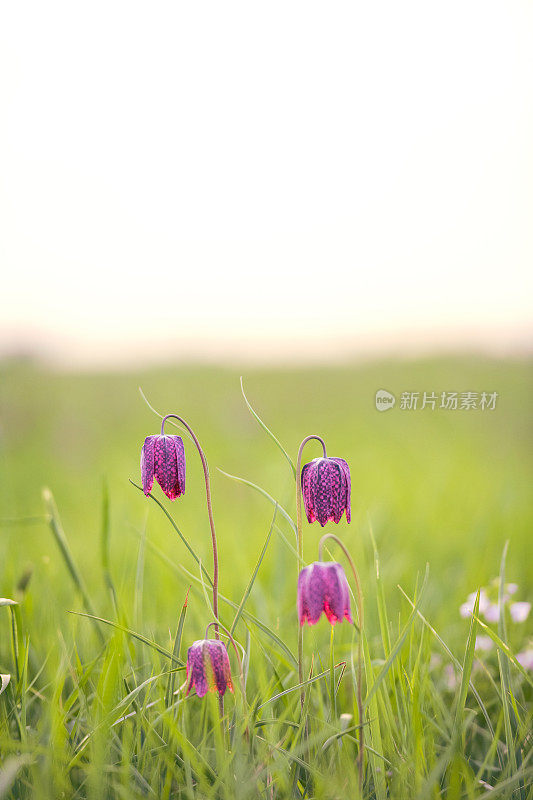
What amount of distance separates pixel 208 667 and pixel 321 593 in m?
0.25

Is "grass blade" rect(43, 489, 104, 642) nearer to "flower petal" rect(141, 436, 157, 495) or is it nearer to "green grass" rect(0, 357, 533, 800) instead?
"green grass" rect(0, 357, 533, 800)

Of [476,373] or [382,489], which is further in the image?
[476,373]

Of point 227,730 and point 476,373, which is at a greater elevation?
point 476,373

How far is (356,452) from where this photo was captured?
4.18m

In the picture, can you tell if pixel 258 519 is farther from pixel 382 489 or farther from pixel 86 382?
pixel 86 382

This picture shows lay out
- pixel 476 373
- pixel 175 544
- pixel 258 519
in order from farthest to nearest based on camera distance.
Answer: pixel 476 373 < pixel 258 519 < pixel 175 544

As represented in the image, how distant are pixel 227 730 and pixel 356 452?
313 cm

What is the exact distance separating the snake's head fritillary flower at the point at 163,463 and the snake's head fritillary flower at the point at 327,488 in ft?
0.76

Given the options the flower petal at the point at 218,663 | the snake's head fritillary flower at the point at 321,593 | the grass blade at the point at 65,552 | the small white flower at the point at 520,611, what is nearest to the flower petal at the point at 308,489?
the snake's head fritillary flower at the point at 321,593

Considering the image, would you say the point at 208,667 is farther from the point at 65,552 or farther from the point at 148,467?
the point at 65,552

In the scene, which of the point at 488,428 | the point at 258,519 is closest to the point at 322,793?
the point at 258,519

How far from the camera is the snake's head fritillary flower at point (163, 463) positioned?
1137 mm

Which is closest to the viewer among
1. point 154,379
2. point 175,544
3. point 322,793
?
point 322,793

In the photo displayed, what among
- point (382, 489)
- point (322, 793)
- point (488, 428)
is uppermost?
point (488, 428)
